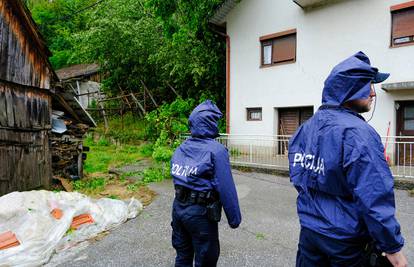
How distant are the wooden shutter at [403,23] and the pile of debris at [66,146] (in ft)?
32.5

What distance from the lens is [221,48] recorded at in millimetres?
14234

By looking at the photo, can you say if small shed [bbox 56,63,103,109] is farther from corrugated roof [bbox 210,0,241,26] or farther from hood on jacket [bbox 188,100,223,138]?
hood on jacket [bbox 188,100,223,138]

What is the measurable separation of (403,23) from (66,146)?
1068 centimetres

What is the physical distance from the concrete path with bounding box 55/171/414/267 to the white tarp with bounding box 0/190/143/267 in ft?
0.97

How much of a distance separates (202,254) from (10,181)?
5733mm

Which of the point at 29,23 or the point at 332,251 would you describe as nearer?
the point at 332,251

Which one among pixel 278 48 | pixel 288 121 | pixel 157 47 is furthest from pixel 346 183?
pixel 157 47

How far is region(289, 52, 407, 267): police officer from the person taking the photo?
1.75 meters

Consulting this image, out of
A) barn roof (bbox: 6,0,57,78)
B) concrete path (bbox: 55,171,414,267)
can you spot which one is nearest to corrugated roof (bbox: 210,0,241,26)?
barn roof (bbox: 6,0,57,78)

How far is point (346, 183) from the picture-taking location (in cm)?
186

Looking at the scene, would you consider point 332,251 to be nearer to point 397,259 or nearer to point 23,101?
point 397,259

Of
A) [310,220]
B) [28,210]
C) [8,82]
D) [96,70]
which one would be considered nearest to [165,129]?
[8,82]

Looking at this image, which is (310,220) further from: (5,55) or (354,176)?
(5,55)

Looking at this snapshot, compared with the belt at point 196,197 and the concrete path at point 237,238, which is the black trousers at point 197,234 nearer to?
the belt at point 196,197
